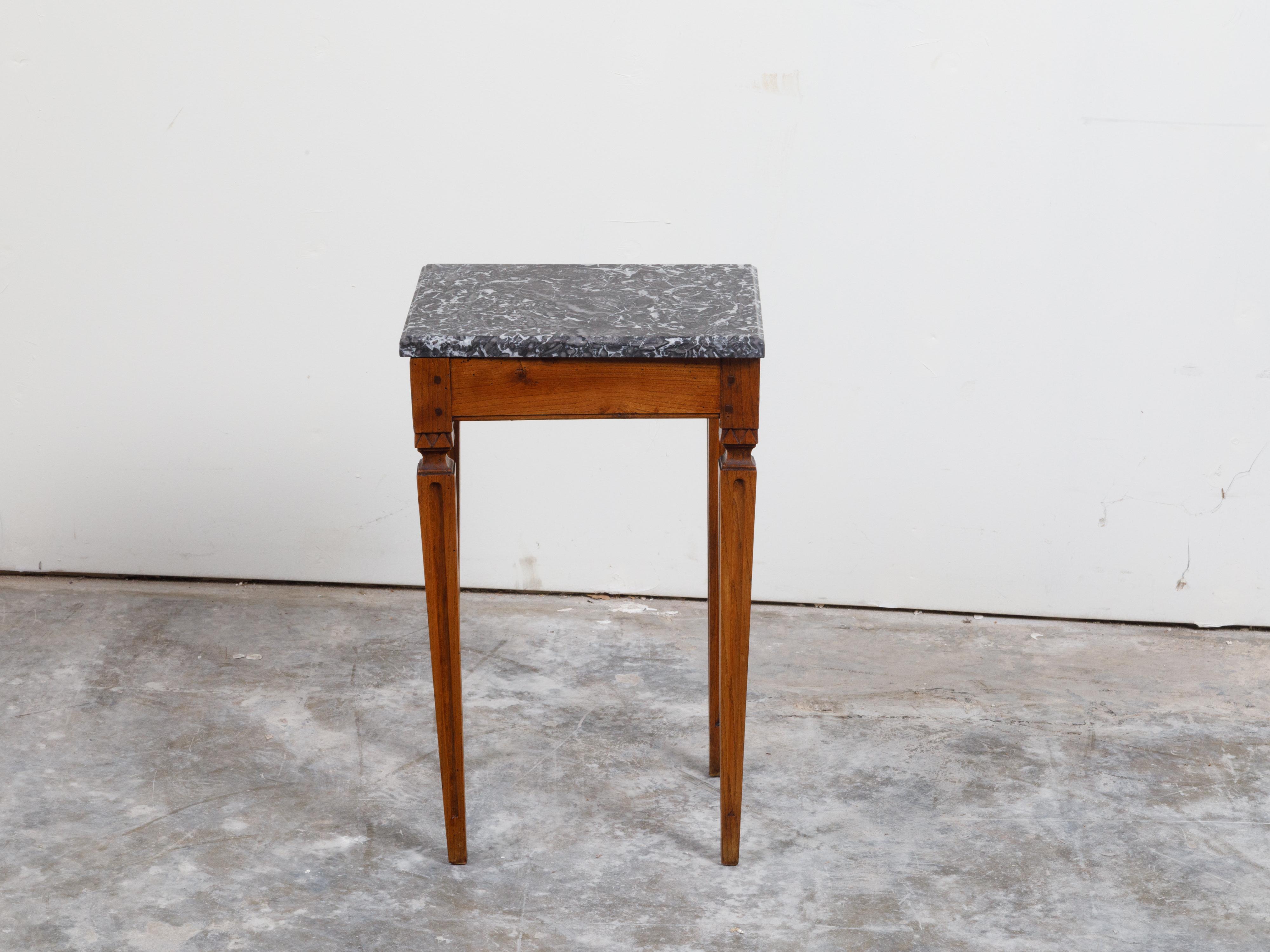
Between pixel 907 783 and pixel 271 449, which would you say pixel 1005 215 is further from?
pixel 271 449

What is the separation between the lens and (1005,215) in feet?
8.20

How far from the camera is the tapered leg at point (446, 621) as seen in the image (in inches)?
65.7

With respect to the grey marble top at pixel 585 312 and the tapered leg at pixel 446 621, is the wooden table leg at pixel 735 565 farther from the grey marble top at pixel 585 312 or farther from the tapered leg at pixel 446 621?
the tapered leg at pixel 446 621

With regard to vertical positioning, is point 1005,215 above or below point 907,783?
above

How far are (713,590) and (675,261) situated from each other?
0.79 m

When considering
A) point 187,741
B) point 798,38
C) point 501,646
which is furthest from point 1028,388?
point 187,741

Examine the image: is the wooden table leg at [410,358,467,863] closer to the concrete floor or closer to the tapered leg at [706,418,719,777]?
the concrete floor

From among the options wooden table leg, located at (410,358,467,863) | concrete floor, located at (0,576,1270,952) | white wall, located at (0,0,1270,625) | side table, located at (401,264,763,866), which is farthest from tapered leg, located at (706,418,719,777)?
white wall, located at (0,0,1270,625)

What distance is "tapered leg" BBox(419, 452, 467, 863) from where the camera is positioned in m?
1.67

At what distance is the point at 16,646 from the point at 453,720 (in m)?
1.15

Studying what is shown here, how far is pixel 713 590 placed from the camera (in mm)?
2061

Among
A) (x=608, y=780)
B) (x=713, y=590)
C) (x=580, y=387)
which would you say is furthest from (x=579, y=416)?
(x=608, y=780)

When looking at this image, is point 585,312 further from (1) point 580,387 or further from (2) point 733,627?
(2) point 733,627

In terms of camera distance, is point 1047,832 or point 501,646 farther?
point 501,646
